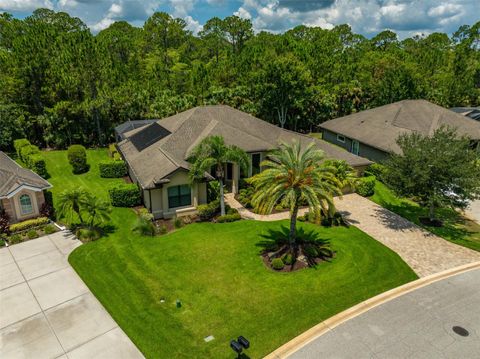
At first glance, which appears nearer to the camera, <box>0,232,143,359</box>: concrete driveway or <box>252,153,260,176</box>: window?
<box>0,232,143,359</box>: concrete driveway

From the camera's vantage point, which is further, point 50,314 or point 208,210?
point 208,210

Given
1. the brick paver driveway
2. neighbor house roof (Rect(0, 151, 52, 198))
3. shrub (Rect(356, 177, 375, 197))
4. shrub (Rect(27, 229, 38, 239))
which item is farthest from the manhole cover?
neighbor house roof (Rect(0, 151, 52, 198))

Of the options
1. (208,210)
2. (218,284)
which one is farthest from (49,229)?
(218,284)

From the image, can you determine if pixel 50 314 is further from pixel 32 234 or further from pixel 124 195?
pixel 124 195

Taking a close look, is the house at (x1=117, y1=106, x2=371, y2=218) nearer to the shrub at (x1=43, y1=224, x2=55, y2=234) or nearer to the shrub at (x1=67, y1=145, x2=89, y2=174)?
the shrub at (x1=67, y1=145, x2=89, y2=174)

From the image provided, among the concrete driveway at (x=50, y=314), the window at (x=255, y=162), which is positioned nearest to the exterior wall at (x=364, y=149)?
the window at (x=255, y=162)

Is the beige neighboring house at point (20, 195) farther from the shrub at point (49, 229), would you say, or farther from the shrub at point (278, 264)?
the shrub at point (278, 264)
